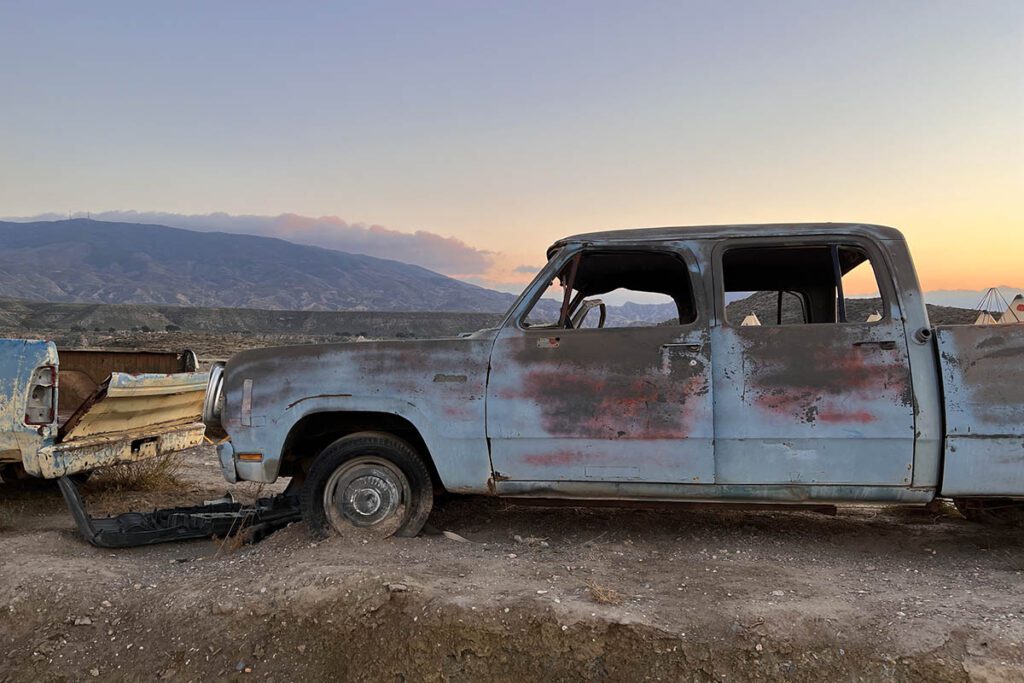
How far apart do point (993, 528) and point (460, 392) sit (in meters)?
3.56

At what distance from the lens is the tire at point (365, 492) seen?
422 centimetres

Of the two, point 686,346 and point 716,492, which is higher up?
point 686,346

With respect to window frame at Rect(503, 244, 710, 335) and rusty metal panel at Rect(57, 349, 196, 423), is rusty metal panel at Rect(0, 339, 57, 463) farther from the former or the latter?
window frame at Rect(503, 244, 710, 335)

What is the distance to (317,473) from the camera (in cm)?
423

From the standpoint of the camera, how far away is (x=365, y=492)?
424 centimetres

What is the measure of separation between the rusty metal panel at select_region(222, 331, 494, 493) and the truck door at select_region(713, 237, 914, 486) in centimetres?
143

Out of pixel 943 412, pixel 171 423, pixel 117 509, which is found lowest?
pixel 117 509

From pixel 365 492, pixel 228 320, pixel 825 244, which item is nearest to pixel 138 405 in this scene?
pixel 365 492

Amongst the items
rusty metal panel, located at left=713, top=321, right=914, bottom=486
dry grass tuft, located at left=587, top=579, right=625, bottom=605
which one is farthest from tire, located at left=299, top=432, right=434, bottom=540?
rusty metal panel, located at left=713, top=321, right=914, bottom=486

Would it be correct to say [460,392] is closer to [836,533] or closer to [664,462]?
[664,462]

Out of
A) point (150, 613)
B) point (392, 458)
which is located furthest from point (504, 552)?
point (150, 613)

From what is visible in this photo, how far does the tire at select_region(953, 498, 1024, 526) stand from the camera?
13.7ft

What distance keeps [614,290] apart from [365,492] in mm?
2226

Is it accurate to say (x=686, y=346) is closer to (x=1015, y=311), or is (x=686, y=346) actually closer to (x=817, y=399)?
(x=817, y=399)
